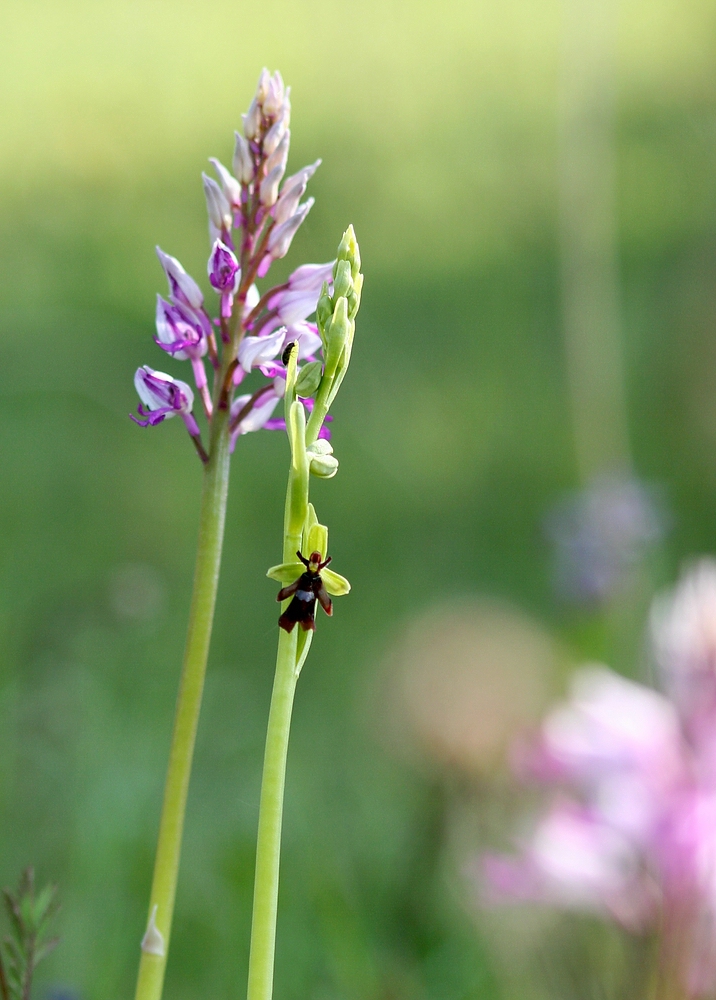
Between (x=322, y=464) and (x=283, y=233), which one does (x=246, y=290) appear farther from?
(x=322, y=464)

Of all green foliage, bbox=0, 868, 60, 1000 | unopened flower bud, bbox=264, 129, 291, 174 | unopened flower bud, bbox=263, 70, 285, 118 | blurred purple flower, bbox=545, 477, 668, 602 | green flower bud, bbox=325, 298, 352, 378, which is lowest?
green foliage, bbox=0, 868, 60, 1000

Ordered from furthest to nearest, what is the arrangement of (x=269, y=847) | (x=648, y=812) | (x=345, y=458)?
(x=345, y=458) < (x=648, y=812) < (x=269, y=847)

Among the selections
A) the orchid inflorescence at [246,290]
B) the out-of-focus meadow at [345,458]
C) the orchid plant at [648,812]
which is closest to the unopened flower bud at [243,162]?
the orchid inflorescence at [246,290]

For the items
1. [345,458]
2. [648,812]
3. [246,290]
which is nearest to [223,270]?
[246,290]

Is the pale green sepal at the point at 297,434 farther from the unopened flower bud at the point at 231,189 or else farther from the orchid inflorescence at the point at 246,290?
the unopened flower bud at the point at 231,189

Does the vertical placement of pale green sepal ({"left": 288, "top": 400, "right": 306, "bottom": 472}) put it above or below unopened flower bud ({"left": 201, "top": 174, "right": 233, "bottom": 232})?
below

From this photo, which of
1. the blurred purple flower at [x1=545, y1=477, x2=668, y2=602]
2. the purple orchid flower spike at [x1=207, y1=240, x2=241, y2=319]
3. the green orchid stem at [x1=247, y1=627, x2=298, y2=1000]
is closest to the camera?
the green orchid stem at [x1=247, y1=627, x2=298, y2=1000]

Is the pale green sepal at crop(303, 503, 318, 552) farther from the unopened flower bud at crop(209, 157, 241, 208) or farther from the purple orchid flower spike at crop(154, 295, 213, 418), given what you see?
the unopened flower bud at crop(209, 157, 241, 208)

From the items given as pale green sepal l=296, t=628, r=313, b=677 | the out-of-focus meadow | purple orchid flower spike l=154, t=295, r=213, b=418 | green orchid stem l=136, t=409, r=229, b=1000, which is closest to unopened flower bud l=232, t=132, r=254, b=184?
purple orchid flower spike l=154, t=295, r=213, b=418

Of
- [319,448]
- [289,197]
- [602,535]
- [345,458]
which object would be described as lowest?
[319,448]
